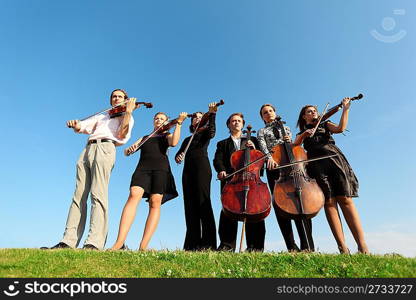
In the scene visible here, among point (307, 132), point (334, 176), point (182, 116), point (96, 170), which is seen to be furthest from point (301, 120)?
point (96, 170)

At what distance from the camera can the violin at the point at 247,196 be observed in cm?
574

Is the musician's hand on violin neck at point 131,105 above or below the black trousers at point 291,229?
above

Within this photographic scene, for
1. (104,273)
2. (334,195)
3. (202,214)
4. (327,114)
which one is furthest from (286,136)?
(104,273)

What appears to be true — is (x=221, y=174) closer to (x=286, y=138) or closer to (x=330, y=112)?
(x=286, y=138)

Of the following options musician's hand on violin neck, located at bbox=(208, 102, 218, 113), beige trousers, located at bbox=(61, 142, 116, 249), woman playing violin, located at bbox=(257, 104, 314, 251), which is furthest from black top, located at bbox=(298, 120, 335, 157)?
beige trousers, located at bbox=(61, 142, 116, 249)

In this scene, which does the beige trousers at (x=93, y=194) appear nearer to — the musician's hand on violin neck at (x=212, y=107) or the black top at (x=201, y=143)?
the black top at (x=201, y=143)

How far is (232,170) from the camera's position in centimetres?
651

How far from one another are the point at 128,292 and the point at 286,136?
161 inches

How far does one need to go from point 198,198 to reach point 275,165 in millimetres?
1479

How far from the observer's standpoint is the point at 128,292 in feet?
12.3

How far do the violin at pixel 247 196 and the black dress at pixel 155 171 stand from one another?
1.23 meters

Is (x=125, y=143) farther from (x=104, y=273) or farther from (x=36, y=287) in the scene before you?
(x=36, y=287)

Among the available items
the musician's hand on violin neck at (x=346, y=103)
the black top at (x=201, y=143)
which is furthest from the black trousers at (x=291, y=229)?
the musician's hand on violin neck at (x=346, y=103)

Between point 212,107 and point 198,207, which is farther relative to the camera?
point 212,107
